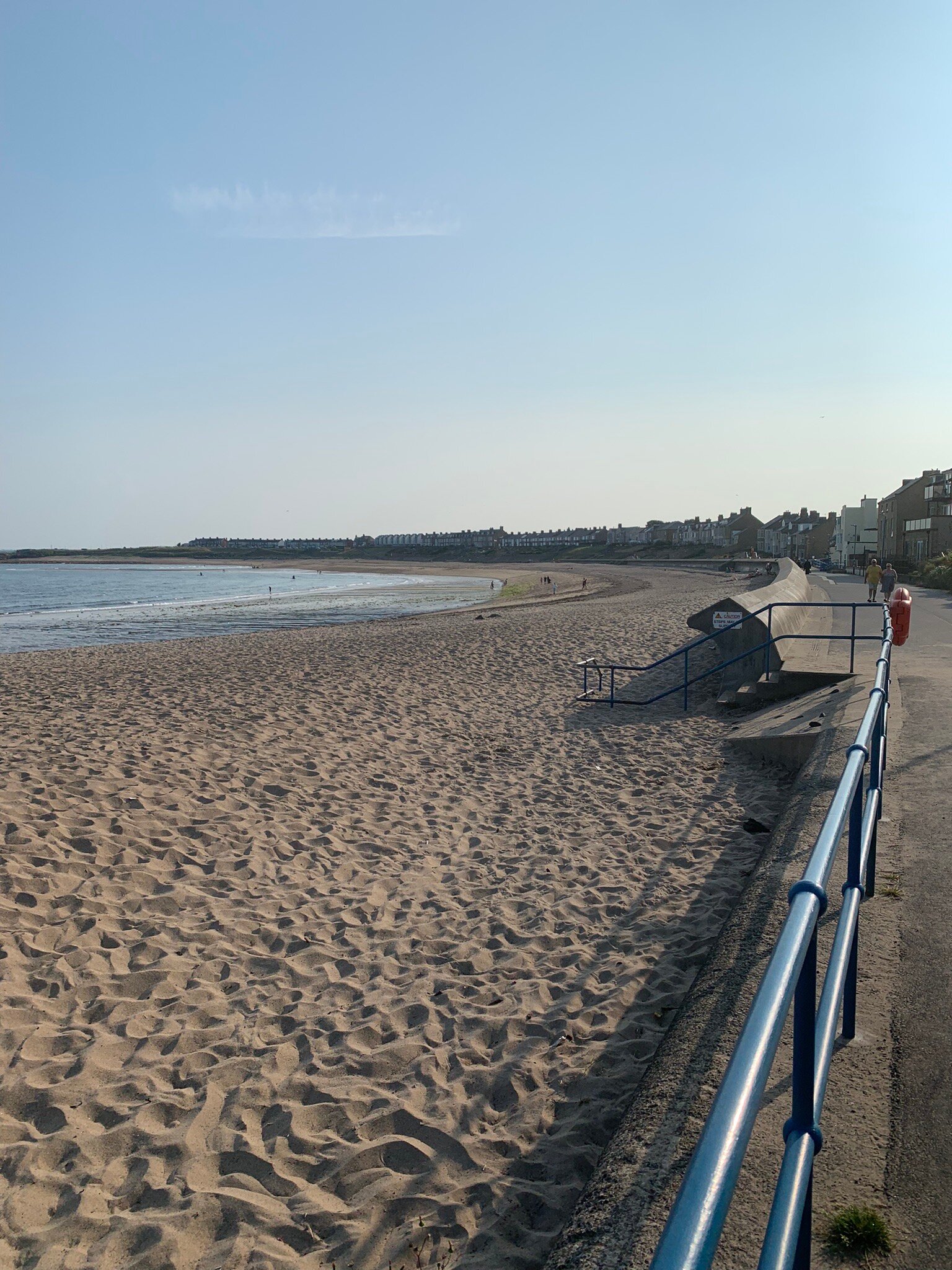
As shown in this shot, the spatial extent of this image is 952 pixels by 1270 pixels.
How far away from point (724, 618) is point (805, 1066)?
40.3 ft

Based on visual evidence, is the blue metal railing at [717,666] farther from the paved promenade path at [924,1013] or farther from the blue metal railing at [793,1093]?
the blue metal railing at [793,1093]

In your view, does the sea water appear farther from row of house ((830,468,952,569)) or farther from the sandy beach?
row of house ((830,468,952,569))

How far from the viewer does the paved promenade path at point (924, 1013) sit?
8.18ft

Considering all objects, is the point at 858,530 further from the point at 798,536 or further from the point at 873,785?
the point at 873,785

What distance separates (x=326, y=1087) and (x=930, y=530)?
6902 cm

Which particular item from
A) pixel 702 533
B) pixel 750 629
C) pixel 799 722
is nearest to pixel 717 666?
pixel 750 629

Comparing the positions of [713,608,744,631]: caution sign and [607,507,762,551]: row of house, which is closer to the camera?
[713,608,744,631]: caution sign

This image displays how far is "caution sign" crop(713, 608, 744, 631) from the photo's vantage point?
13531mm

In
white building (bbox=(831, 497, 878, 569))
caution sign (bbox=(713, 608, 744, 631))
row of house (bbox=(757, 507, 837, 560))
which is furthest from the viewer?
row of house (bbox=(757, 507, 837, 560))

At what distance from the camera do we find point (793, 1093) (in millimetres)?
1846

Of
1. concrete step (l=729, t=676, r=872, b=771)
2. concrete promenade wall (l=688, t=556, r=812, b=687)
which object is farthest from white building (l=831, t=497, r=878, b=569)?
concrete step (l=729, t=676, r=872, b=771)

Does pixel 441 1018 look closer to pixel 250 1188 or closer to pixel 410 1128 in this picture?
pixel 410 1128

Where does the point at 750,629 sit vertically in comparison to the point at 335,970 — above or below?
above

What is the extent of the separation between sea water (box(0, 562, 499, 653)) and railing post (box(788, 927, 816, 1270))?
94.9 feet
